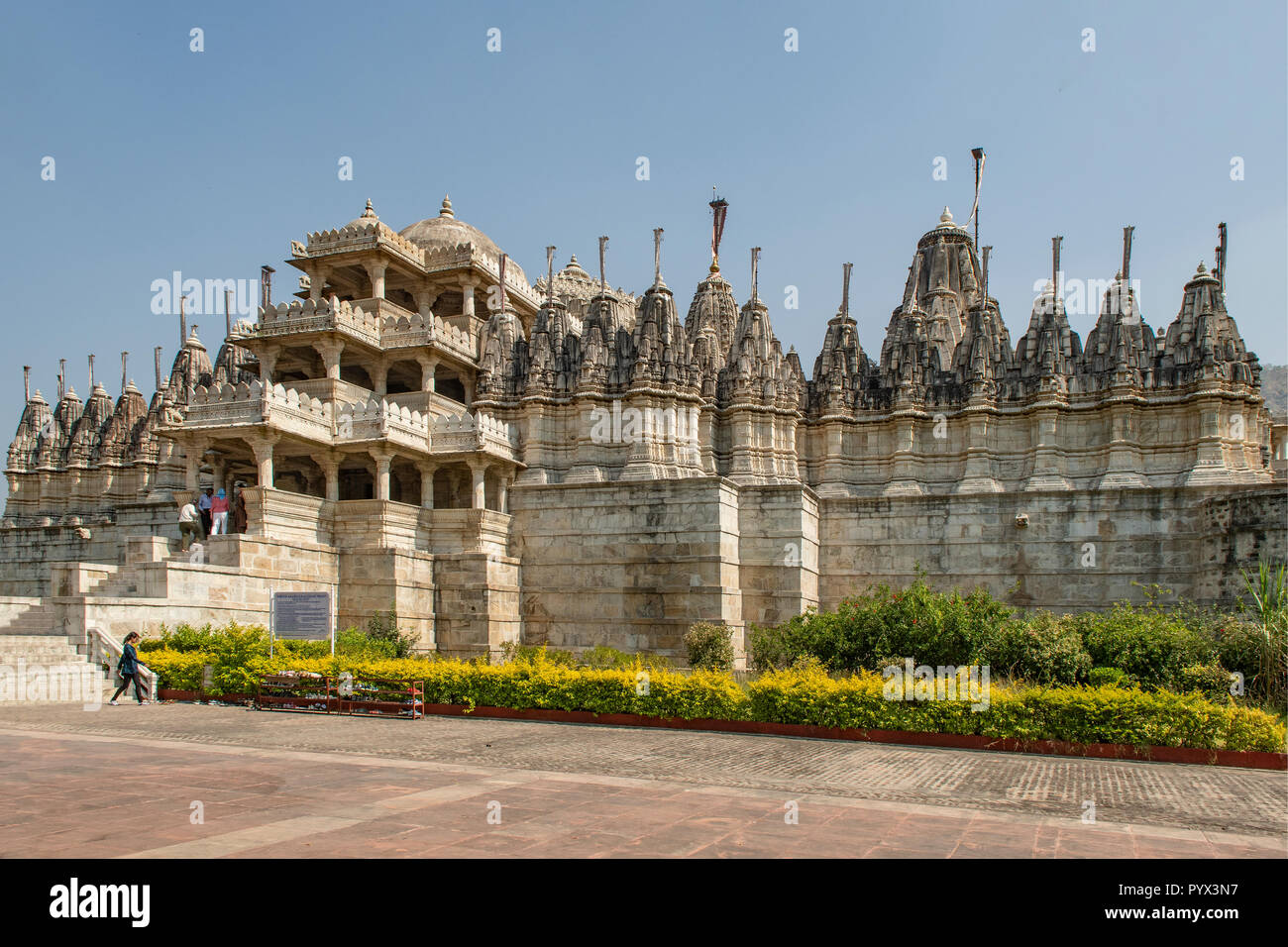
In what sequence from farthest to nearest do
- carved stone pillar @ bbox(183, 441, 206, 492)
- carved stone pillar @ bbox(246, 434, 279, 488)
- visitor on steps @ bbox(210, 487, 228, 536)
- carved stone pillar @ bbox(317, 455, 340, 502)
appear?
carved stone pillar @ bbox(317, 455, 340, 502) < carved stone pillar @ bbox(183, 441, 206, 492) < visitor on steps @ bbox(210, 487, 228, 536) < carved stone pillar @ bbox(246, 434, 279, 488)

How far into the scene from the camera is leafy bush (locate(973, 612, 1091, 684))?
18.9 metres

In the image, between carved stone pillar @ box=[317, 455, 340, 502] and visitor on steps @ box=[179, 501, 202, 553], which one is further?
carved stone pillar @ box=[317, 455, 340, 502]

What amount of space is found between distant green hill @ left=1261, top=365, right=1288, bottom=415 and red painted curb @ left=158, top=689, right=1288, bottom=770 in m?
144

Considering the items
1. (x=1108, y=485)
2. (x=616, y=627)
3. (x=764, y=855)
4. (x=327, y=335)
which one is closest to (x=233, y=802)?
(x=764, y=855)

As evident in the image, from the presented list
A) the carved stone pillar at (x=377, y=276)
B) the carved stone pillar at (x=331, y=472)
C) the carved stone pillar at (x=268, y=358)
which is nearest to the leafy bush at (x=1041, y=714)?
the carved stone pillar at (x=331, y=472)

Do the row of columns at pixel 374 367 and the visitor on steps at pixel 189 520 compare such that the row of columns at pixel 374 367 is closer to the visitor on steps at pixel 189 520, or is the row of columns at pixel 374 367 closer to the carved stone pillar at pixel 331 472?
the carved stone pillar at pixel 331 472

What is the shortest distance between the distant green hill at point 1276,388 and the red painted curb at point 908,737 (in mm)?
143507

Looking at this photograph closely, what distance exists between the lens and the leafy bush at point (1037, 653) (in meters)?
18.9

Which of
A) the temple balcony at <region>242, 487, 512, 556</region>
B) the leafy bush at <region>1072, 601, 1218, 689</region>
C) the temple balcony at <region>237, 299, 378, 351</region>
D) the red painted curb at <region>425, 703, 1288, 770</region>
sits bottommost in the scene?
the red painted curb at <region>425, 703, 1288, 770</region>

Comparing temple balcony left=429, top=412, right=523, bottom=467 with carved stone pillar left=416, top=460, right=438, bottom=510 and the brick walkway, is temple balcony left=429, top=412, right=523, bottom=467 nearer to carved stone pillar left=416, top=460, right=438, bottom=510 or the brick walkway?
carved stone pillar left=416, top=460, right=438, bottom=510

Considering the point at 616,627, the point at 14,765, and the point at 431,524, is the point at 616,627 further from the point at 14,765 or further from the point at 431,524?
the point at 14,765

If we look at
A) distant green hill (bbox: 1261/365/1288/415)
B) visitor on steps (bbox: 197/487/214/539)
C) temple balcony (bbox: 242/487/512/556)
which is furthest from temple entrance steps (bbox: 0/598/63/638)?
distant green hill (bbox: 1261/365/1288/415)

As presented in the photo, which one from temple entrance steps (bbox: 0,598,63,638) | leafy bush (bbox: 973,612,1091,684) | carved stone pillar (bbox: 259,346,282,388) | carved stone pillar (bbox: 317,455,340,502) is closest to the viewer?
leafy bush (bbox: 973,612,1091,684)

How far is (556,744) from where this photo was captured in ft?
48.8
